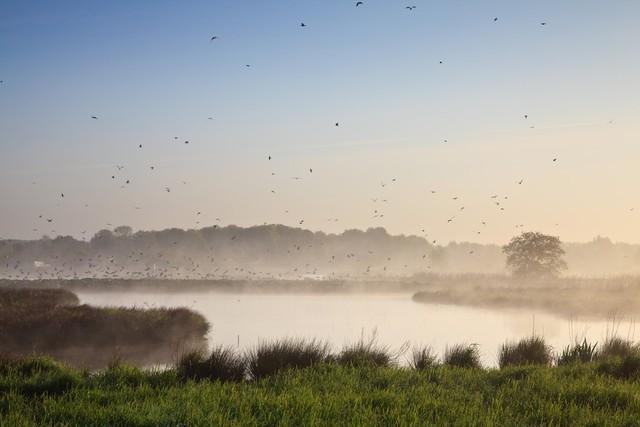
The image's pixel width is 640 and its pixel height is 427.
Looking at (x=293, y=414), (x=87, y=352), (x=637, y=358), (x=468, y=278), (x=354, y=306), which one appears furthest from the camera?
(x=468, y=278)

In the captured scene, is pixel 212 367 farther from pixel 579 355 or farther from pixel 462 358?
pixel 579 355

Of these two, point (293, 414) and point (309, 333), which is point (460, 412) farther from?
point (309, 333)

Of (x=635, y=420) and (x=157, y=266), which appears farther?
(x=157, y=266)

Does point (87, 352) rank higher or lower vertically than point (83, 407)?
lower

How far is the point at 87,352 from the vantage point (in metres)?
29.0

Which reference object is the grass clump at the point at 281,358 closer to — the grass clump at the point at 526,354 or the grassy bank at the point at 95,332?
the grass clump at the point at 526,354

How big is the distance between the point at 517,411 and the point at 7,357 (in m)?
13.2

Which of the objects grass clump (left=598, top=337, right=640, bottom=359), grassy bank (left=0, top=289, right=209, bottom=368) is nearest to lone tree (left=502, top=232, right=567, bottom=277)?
grassy bank (left=0, top=289, right=209, bottom=368)

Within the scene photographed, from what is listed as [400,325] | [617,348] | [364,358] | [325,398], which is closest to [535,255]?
[400,325]

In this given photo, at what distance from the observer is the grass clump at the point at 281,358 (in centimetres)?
1652

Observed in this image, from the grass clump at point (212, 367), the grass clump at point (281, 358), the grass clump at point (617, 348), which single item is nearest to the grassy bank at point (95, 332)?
the grass clump at point (281, 358)

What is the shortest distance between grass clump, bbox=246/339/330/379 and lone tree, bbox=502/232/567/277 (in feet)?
219

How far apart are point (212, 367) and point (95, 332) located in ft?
58.7

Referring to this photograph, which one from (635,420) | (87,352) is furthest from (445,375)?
(87,352)
